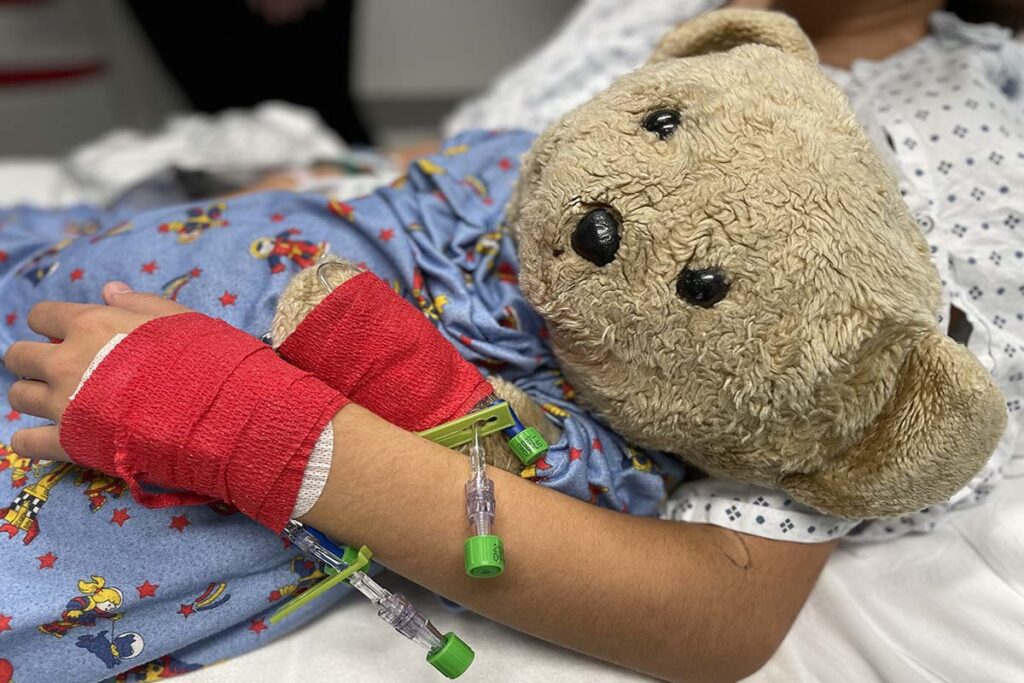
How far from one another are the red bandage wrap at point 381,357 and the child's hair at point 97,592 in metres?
0.21

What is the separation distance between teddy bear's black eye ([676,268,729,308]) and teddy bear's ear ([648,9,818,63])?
0.84 ft

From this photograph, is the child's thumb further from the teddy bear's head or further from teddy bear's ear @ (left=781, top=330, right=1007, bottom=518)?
teddy bear's ear @ (left=781, top=330, right=1007, bottom=518)

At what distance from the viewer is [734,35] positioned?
2.23 feet

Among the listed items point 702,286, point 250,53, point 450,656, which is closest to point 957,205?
point 702,286

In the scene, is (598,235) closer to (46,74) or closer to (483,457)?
(483,457)

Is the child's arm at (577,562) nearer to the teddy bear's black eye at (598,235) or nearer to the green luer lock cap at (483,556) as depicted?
the green luer lock cap at (483,556)

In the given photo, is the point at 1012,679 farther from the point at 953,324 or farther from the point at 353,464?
the point at 353,464

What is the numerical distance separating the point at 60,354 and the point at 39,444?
0.07 m

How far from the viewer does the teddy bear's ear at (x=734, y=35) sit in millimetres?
647

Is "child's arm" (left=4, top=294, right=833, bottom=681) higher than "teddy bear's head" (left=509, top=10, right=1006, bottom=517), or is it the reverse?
"teddy bear's head" (left=509, top=10, right=1006, bottom=517)

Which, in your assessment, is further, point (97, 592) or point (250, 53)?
point (250, 53)

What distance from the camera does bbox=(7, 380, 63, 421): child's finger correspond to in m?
0.57

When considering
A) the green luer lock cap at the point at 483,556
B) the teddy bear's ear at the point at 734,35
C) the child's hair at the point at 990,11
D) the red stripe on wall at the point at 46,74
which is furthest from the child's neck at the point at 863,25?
the red stripe on wall at the point at 46,74

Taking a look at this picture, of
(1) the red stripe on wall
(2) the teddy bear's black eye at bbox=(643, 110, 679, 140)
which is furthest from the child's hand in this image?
(1) the red stripe on wall
